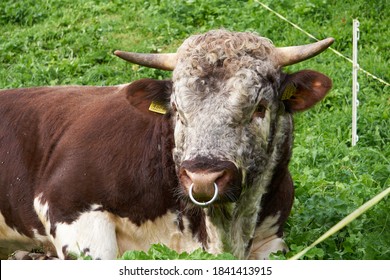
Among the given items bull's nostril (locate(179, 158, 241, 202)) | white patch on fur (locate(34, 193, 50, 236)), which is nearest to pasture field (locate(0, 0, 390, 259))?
bull's nostril (locate(179, 158, 241, 202))

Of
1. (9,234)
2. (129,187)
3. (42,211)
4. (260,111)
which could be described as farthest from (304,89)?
(9,234)

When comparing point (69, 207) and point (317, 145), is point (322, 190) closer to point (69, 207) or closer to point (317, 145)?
point (317, 145)

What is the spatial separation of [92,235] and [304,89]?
1.84 metres

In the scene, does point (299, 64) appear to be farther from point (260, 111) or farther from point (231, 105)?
point (231, 105)

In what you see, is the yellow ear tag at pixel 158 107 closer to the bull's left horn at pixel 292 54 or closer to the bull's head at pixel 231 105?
the bull's head at pixel 231 105

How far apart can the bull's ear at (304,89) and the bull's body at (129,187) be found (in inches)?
2.6

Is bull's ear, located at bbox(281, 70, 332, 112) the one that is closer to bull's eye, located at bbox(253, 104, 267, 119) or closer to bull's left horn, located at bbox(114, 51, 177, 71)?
bull's eye, located at bbox(253, 104, 267, 119)

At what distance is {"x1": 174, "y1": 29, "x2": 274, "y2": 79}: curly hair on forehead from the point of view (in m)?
6.84

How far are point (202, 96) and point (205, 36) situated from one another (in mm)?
639

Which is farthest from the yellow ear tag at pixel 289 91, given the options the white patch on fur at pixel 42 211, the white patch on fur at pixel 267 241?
the white patch on fur at pixel 42 211

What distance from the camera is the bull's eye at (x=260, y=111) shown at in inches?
269

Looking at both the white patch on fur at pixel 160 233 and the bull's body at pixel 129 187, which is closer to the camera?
the bull's body at pixel 129 187

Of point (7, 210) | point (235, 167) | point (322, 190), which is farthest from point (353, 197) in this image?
point (7, 210)

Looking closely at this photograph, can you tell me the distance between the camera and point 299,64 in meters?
12.0
